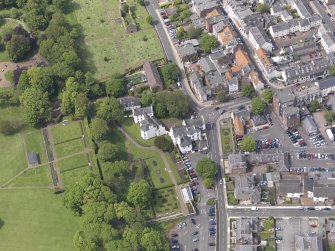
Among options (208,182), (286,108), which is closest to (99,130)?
(208,182)

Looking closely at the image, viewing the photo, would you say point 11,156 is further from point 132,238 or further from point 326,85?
point 326,85

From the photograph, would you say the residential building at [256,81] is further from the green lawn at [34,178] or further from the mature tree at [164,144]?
the green lawn at [34,178]

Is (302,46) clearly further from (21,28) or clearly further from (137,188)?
(21,28)

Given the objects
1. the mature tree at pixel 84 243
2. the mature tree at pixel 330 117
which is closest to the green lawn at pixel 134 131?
the mature tree at pixel 84 243

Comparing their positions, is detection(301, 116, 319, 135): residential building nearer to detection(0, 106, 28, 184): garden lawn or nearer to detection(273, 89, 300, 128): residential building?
detection(273, 89, 300, 128): residential building

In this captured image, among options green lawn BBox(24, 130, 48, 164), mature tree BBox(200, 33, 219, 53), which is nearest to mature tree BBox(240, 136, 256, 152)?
mature tree BBox(200, 33, 219, 53)

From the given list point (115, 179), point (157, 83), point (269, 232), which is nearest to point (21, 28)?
point (157, 83)
